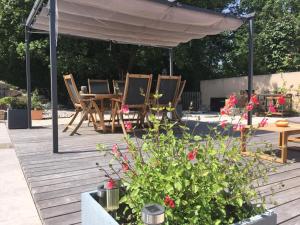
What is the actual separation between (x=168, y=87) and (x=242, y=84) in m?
8.37

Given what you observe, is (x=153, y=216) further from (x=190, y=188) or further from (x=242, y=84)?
(x=242, y=84)

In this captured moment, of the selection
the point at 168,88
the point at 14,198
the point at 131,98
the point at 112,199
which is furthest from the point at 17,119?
the point at 112,199

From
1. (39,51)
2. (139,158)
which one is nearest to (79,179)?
(139,158)

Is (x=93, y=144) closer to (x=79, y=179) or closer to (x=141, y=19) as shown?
(x=79, y=179)

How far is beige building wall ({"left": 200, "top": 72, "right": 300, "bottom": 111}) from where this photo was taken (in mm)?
10738

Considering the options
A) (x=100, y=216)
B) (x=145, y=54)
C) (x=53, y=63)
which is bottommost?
(x=100, y=216)

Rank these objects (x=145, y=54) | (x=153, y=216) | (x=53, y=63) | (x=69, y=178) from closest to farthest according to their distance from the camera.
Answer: (x=153, y=216), (x=69, y=178), (x=53, y=63), (x=145, y=54)

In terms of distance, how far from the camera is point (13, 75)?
13.0 meters

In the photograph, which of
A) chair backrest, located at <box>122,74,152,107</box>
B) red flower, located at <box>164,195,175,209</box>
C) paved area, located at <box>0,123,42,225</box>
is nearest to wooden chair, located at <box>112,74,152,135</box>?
chair backrest, located at <box>122,74,152,107</box>

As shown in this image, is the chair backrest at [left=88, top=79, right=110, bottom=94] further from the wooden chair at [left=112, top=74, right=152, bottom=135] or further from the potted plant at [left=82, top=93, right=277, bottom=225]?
the potted plant at [left=82, top=93, right=277, bottom=225]

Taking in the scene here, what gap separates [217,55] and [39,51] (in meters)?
8.42

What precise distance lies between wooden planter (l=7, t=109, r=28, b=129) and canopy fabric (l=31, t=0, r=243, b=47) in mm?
1748

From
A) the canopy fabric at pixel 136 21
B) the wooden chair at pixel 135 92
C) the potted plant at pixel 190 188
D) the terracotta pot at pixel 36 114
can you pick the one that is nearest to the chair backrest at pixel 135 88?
the wooden chair at pixel 135 92

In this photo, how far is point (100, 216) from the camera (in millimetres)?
1248
